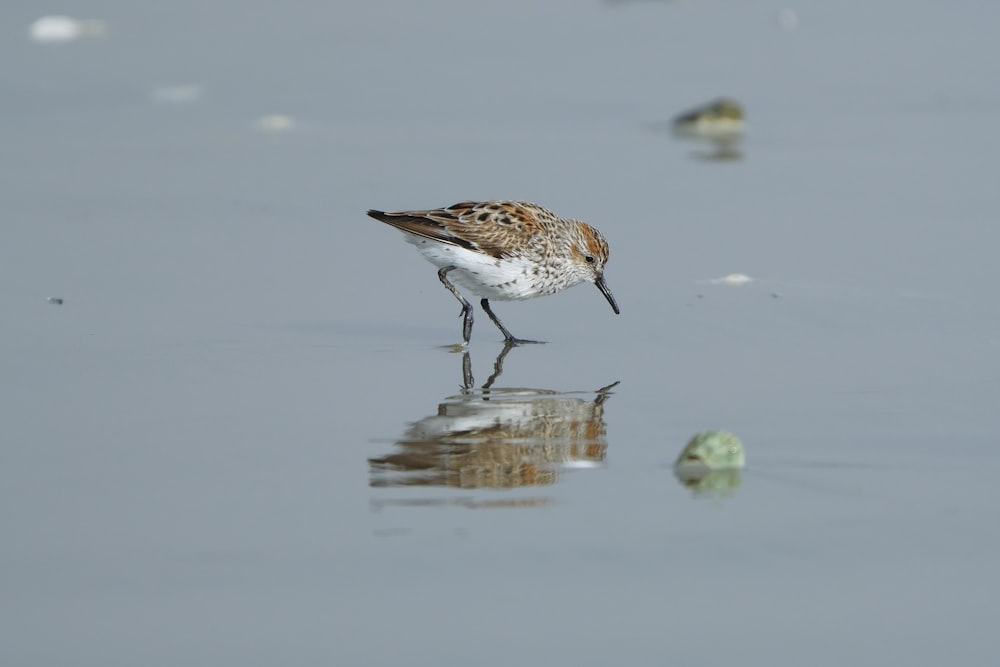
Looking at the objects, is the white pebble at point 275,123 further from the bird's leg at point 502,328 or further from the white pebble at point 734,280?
the white pebble at point 734,280

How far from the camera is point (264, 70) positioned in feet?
48.6

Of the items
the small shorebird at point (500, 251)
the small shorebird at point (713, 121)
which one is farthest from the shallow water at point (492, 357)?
the small shorebird at point (713, 121)

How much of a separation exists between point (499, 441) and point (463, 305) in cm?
226

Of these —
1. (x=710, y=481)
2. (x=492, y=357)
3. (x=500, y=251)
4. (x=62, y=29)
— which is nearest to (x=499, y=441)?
(x=710, y=481)

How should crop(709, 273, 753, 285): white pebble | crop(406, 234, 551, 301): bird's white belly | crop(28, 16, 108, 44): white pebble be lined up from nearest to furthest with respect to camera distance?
crop(406, 234, 551, 301): bird's white belly, crop(709, 273, 753, 285): white pebble, crop(28, 16, 108, 44): white pebble

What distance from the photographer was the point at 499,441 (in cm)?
665

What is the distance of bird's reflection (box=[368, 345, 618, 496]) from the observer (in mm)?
6145

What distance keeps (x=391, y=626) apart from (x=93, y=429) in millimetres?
2427

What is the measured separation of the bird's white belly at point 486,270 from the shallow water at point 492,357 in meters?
0.24

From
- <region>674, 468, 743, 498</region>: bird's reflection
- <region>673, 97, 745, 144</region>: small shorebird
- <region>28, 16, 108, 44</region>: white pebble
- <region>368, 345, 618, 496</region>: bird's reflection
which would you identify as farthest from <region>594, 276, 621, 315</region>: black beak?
<region>28, 16, 108, 44</region>: white pebble

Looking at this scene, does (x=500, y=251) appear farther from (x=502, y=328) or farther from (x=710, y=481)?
(x=710, y=481)

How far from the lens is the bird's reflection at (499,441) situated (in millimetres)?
6145

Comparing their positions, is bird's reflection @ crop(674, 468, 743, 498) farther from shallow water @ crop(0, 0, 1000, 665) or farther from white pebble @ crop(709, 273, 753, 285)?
white pebble @ crop(709, 273, 753, 285)

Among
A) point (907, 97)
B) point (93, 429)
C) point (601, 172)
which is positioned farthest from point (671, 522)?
point (907, 97)
